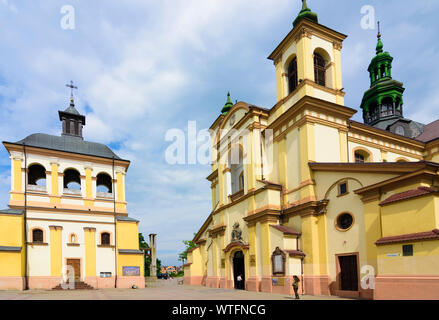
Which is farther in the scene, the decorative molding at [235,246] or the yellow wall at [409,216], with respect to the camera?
the decorative molding at [235,246]

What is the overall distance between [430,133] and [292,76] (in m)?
15.3

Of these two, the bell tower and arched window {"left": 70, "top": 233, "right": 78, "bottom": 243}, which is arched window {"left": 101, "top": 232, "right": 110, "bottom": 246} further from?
the bell tower

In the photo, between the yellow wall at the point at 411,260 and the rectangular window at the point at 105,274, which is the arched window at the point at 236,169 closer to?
the rectangular window at the point at 105,274

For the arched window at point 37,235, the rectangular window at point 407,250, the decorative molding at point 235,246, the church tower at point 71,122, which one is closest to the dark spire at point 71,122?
the church tower at point 71,122

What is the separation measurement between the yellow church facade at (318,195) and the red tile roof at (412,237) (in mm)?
38

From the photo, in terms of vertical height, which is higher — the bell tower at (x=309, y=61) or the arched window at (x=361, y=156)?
the bell tower at (x=309, y=61)

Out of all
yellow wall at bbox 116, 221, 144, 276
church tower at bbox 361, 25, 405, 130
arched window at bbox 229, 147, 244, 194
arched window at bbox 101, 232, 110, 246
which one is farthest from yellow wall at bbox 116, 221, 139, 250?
church tower at bbox 361, 25, 405, 130

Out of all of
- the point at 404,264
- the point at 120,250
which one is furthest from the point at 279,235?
the point at 120,250

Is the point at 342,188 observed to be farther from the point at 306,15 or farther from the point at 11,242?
the point at 11,242

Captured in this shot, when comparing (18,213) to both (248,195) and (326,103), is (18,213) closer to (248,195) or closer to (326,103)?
(248,195)

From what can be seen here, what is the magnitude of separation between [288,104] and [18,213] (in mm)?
21021

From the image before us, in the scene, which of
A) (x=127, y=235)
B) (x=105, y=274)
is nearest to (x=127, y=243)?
(x=127, y=235)

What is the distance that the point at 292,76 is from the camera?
79.9 ft

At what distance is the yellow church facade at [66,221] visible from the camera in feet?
84.9
